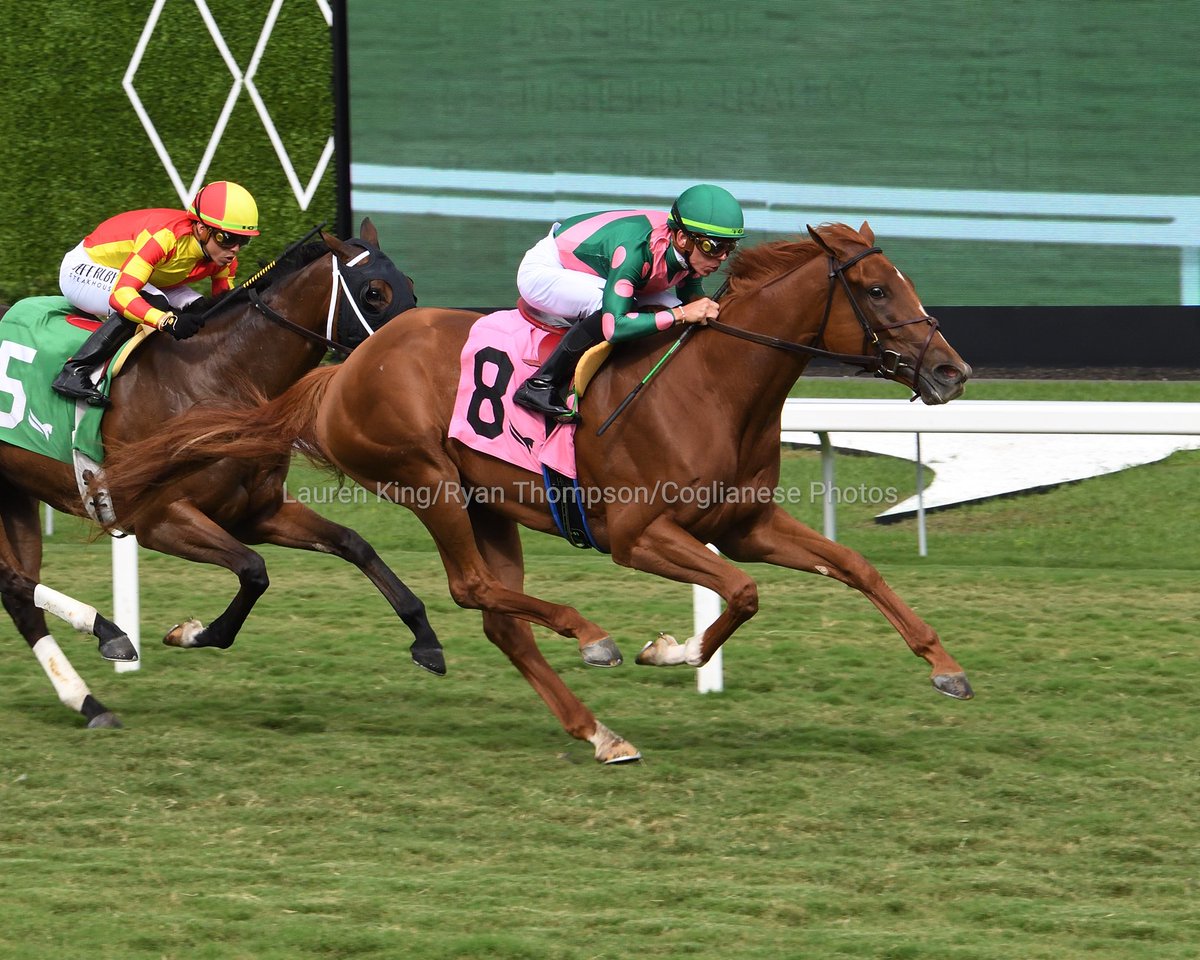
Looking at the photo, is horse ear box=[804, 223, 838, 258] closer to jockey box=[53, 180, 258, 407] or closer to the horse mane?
the horse mane

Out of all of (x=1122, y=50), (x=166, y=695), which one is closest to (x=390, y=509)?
(x=166, y=695)

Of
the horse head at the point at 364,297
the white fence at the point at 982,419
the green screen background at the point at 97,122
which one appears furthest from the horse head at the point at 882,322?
the green screen background at the point at 97,122

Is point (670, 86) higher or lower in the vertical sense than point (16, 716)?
higher

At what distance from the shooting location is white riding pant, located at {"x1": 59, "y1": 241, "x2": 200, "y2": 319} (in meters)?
5.30

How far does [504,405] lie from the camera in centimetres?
476

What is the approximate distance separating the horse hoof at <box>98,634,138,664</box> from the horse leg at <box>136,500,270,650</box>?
25 centimetres

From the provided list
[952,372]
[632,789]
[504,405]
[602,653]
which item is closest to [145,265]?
[504,405]

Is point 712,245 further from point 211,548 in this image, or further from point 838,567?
point 211,548

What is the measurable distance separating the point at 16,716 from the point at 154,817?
4.24ft

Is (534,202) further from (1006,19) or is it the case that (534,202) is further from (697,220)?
(697,220)

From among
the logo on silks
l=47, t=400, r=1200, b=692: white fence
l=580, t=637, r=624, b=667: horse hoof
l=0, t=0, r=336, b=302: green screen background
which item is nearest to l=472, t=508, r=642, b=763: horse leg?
l=580, t=637, r=624, b=667: horse hoof

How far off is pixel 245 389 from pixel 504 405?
1.03 metres

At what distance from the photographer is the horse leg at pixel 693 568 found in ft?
14.3

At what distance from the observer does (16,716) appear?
16.9 feet
